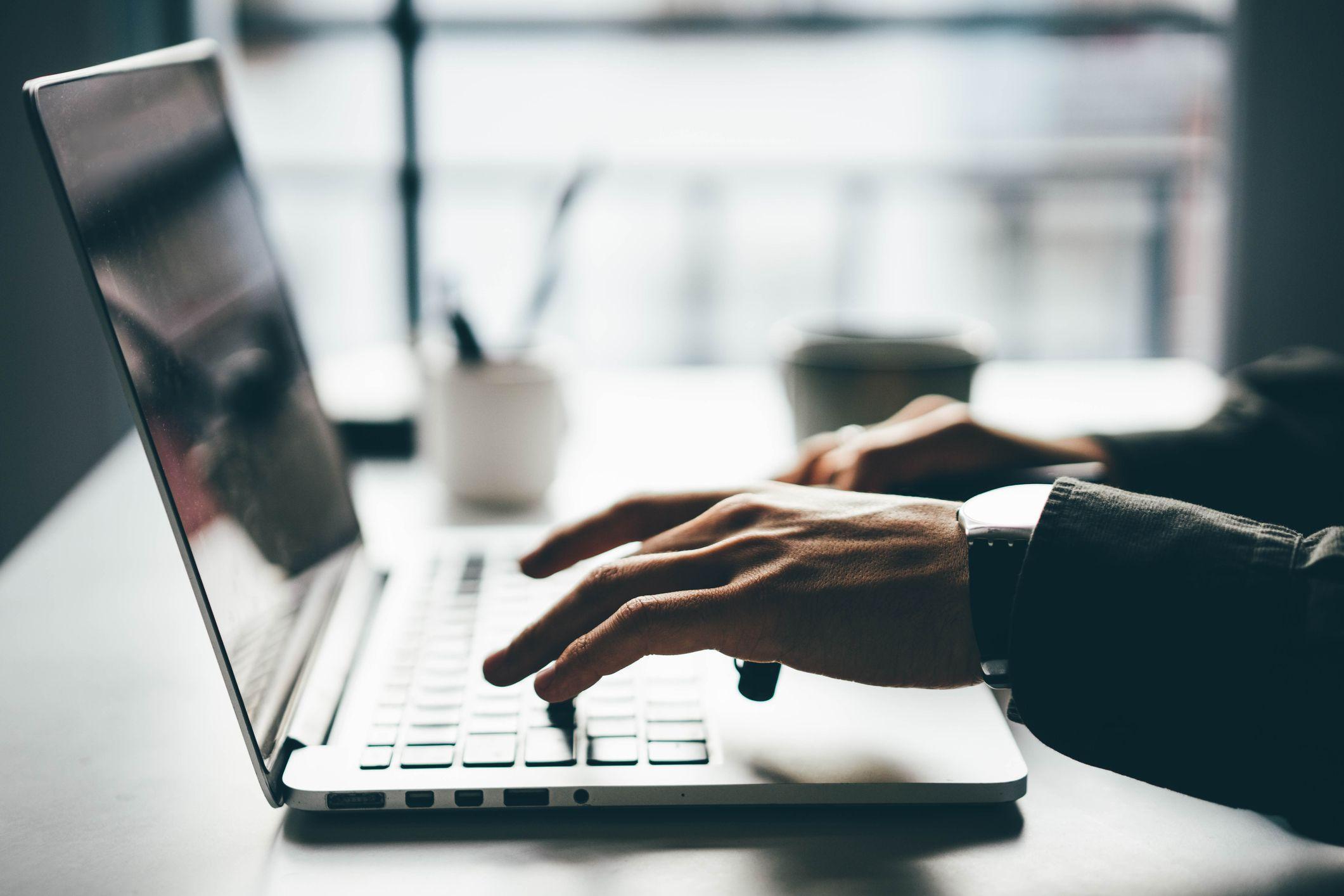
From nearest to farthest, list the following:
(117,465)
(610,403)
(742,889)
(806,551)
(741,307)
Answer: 1. (742,889)
2. (806,551)
3. (117,465)
4. (610,403)
5. (741,307)

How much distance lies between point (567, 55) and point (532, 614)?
11.5 ft

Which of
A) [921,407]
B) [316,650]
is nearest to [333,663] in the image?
[316,650]

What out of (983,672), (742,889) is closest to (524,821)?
(742,889)

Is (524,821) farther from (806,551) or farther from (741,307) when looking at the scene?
(741,307)

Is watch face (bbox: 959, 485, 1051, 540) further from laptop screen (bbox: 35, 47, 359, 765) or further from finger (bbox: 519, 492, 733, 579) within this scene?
laptop screen (bbox: 35, 47, 359, 765)

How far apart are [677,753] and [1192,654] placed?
21 centimetres

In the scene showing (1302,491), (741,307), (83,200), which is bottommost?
(741,307)

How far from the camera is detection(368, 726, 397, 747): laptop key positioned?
1.49 ft

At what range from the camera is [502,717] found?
47cm

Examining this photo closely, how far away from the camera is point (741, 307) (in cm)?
445

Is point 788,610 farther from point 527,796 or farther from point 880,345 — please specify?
point 880,345

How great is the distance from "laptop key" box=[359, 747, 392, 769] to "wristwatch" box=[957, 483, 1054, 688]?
25 centimetres

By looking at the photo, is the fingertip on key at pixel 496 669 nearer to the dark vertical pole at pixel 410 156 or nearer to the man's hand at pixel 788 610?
the man's hand at pixel 788 610

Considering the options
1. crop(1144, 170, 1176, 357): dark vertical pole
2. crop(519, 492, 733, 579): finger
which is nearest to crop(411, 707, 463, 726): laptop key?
crop(519, 492, 733, 579): finger
